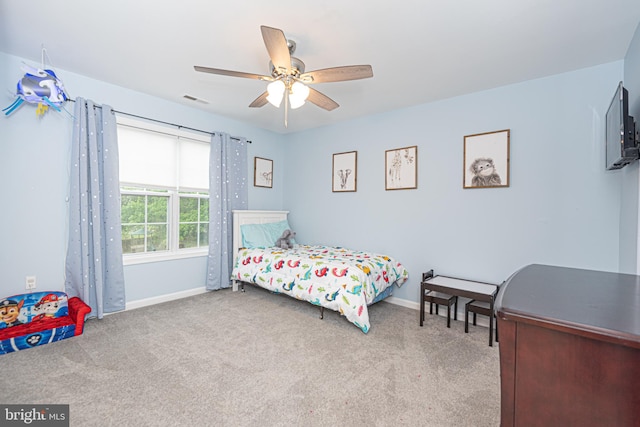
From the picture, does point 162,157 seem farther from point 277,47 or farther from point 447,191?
point 447,191

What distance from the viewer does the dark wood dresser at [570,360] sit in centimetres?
68

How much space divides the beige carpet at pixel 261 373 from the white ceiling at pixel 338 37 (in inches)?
97.3

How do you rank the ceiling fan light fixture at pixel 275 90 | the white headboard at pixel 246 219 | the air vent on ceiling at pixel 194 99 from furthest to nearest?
the white headboard at pixel 246 219 < the air vent on ceiling at pixel 194 99 < the ceiling fan light fixture at pixel 275 90

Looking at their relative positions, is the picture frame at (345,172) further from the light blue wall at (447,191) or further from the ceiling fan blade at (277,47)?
the ceiling fan blade at (277,47)

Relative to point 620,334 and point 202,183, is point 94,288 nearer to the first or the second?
point 202,183

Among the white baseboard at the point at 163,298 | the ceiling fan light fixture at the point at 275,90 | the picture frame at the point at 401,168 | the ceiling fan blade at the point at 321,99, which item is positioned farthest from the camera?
the picture frame at the point at 401,168

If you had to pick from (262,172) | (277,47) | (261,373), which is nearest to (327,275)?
(261,373)

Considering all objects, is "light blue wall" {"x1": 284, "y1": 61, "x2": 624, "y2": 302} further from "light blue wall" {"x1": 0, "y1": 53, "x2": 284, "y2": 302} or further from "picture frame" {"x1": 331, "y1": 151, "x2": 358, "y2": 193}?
→ "light blue wall" {"x1": 0, "y1": 53, "x2": 284, "y2": 302}

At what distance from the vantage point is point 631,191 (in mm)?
2051

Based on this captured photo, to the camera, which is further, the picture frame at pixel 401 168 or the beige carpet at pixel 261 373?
the picture frame at pixel 401 168

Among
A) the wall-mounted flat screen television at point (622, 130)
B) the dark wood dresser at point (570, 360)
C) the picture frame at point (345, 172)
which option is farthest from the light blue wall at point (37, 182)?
the wall-mounted flat screen television at point (622, 130)

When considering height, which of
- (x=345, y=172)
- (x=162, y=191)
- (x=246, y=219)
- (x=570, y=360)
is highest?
(x=345, y=172)

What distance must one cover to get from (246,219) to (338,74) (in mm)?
2669

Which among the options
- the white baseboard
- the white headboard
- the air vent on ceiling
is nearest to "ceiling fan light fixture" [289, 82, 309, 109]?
the air vent on ceiling
